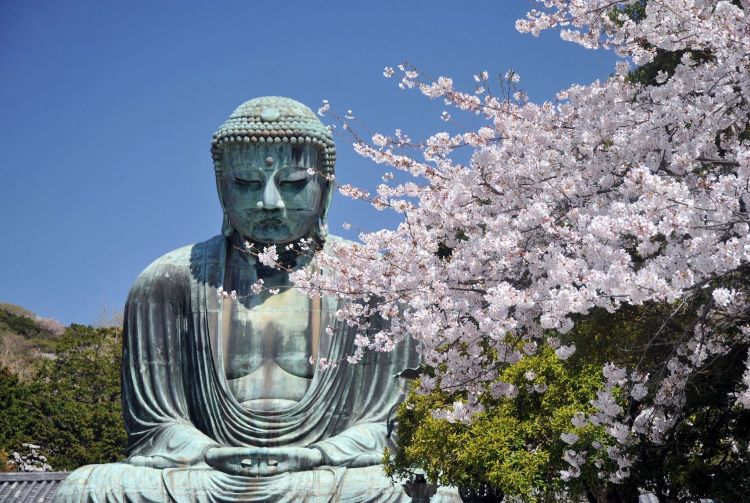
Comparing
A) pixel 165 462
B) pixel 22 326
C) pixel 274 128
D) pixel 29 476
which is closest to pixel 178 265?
pixel 274 128

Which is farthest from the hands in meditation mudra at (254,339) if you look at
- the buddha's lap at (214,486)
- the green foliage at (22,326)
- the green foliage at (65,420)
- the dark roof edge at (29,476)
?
the green foliage at (22,326)

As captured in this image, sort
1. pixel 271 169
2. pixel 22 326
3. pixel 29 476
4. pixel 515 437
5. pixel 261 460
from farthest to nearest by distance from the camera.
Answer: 1. pixel 22 326
2. pixel 29 476
3. pixel 271 169
4. pixel 261 460
5. pixel 515 437

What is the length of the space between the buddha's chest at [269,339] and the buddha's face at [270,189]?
27.4 inches

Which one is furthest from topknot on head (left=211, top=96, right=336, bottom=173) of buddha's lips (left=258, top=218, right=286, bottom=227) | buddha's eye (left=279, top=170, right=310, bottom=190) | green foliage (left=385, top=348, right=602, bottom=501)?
green foliage (left=385, top=348, right=602, bottom=501)

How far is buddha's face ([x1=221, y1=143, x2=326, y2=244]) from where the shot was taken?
1198 centimetres

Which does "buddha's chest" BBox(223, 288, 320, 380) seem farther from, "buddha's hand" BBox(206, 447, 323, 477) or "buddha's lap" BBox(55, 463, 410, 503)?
"buddha's lap" BBox(55, 463, 410, 503)

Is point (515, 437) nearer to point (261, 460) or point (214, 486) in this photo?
point (261, 460)

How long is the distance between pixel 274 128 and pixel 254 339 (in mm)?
2029

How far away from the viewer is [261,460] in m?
10.9

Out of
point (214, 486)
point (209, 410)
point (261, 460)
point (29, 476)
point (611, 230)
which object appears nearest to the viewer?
point (611, 230)

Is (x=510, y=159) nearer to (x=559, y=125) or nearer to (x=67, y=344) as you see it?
(x=559, y=125)

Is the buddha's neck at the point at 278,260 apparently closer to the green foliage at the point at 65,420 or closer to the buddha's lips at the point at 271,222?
the buddha's lips at the point at 271,222

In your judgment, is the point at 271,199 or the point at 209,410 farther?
the point at 271,199

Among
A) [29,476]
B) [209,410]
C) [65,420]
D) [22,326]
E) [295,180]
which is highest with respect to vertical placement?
[22,326]
